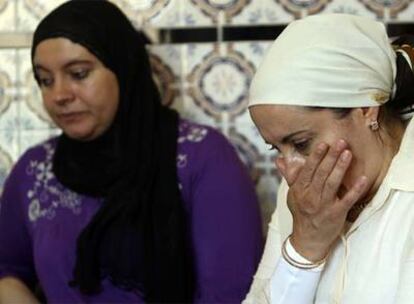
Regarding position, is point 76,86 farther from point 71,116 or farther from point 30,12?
point 30,12

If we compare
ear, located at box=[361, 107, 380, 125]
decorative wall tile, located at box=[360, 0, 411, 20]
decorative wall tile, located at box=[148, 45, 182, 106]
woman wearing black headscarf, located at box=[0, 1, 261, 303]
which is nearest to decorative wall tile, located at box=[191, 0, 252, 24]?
decorative wall tile, located at box=[148, 45, 182, 106]

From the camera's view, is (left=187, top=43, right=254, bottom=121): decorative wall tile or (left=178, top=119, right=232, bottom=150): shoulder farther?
(left=187, top=43, right=254, bottom=121): decorative wall tile

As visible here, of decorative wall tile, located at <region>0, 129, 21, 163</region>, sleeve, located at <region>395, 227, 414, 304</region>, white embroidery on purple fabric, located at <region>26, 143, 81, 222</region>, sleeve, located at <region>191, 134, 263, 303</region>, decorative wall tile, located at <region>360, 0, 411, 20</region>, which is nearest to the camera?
sleeve, located at <region>395, 227, 414, 304</region>

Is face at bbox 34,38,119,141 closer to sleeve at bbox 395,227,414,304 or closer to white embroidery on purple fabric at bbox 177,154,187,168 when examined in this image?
white embroidery on purple fabric at bbox 177,154,187,168

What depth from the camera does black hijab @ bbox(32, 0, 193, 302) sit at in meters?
1.71

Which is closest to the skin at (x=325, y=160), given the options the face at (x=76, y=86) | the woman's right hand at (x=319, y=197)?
the woman's right hand at (x=319, y=197)

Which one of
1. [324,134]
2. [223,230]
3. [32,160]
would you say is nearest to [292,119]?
[324,134]

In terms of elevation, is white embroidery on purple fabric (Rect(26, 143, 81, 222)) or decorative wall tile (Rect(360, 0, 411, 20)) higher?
decorative wall tile (Rect(360, 0, 411, 20))

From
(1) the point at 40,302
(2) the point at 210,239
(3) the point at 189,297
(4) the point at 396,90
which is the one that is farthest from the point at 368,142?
(1) the point at 40,302

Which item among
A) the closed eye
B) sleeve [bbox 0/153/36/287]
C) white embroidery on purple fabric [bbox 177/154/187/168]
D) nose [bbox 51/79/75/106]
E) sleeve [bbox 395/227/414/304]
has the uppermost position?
the closed eye

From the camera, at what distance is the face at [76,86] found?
1.72 metres

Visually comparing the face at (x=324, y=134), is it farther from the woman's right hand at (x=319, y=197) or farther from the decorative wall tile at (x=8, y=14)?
the decorative wall tile at (x=8, y=14)

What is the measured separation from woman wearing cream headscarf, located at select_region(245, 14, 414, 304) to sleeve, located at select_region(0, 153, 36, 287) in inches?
35.9

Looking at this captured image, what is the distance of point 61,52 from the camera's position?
172 centimetres
